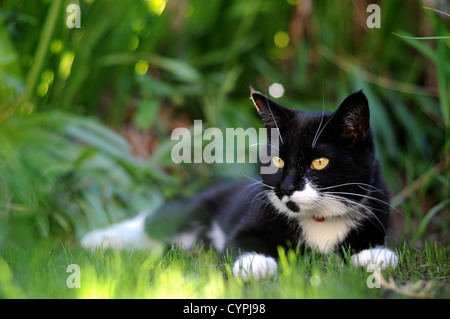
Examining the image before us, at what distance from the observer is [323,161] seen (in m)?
1.49

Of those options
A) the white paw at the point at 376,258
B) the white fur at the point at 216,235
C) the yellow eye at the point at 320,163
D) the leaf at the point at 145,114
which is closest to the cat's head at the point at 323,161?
the yellow eye at the point at 320,163

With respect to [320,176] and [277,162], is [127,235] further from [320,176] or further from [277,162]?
[320,176]

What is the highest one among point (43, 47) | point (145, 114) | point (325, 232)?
point (43, 47)

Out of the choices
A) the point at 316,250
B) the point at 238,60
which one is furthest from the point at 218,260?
the point at 238,60

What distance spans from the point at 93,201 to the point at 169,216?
393mm

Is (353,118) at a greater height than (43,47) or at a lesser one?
lesser

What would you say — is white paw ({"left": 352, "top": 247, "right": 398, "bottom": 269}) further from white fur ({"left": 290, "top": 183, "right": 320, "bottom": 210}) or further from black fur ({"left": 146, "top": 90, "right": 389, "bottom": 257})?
white fur ({"left": 290, "top": 183, "right": 320, "bottom": 210})

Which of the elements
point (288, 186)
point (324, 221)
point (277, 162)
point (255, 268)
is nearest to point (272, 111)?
point (277, 162)

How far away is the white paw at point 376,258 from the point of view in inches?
54.3

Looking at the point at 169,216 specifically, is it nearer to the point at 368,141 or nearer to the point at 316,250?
the point at 316,250

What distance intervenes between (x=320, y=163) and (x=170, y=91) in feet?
5.45

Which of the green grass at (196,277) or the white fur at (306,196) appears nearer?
the green grass at (196,277)

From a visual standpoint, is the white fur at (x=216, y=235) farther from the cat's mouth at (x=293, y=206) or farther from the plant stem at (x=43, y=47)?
the plant stem at (x=43, y=47)
